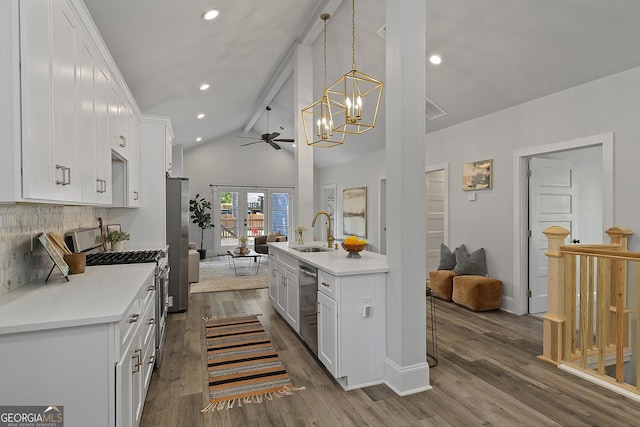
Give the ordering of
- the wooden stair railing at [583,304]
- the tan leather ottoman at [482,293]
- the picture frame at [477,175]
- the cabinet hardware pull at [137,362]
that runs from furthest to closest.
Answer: the picture frame at [477,175] < the tan leather ottoman at [482,293] < the wooden stair railing at [583,304] < the cabinet hardware pull at [137,362]

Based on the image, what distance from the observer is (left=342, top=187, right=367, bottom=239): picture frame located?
8.02m

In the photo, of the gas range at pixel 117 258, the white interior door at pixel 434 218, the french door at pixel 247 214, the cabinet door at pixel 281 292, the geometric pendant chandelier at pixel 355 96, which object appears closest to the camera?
the gas range at pixel 117 258

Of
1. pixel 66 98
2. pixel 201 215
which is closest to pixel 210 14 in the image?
pixel 66 98

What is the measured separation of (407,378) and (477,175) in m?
3.30

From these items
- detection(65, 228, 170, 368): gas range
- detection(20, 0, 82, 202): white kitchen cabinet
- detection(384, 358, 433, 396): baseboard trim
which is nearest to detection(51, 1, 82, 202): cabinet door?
detection(20, 0, 82, 202): white kitchen cabinet

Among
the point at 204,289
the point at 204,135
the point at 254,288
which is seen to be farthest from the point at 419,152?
the point at 204,135

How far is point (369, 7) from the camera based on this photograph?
159 inches

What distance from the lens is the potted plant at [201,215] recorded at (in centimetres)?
951

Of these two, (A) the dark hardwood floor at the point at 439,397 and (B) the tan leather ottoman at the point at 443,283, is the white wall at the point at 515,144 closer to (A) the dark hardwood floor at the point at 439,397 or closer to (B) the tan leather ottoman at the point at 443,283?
(B) the tan leather ottoman at the point at 443,283

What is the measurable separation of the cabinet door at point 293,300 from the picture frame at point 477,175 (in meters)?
2.91

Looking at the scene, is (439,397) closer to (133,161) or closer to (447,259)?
(447,259)

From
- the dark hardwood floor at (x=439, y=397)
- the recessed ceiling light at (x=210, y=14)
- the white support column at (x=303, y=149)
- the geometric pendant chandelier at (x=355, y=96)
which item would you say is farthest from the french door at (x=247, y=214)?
the recessed ceiling light at (x=210, y=14)

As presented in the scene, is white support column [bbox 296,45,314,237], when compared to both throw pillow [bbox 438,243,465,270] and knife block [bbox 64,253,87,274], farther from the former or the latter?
knife block [bbox 64,253,87,274]

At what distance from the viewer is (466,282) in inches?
180
